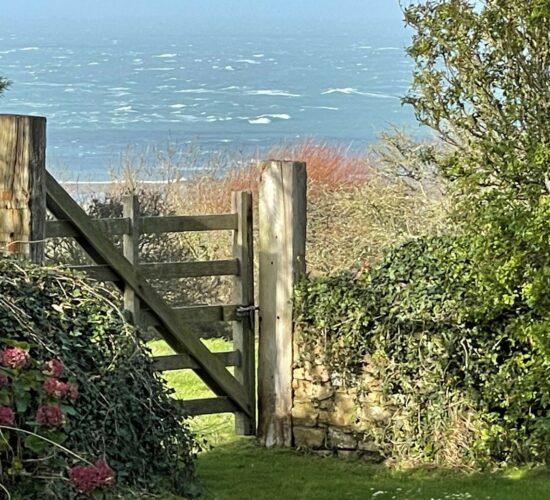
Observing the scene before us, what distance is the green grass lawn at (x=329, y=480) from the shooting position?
19.1 ft

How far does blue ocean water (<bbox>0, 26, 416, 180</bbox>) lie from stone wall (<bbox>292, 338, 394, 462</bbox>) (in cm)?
796

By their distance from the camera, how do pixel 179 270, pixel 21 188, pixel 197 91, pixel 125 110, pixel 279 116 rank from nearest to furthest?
1. pixel 21 188
2. pixel 179 270
3. pixel 279 116
4. pixel 125 110
5. pixel 197 91

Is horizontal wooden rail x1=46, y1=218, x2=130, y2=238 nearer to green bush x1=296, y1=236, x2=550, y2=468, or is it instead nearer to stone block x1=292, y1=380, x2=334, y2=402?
green bush x1=296, y1=236, x2=550, y2=468

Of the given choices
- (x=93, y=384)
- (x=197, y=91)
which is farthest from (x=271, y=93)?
(x=93, y=384)

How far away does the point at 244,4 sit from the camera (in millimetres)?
21547

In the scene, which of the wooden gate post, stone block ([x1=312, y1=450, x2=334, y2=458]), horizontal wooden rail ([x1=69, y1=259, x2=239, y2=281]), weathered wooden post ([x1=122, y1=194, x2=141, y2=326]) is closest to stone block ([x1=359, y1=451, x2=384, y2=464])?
stone block ([x1=312, y1=450, x2=334, y2=458])

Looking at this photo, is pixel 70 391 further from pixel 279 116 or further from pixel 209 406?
pixel 279 116

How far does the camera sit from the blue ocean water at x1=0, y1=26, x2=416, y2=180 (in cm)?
1648

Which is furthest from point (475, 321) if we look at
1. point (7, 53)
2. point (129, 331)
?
point (7, 53)

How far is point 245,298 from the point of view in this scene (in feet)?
23.2

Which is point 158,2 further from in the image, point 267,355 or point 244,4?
point 267,355

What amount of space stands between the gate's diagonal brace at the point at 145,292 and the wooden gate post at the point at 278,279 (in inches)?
8.9

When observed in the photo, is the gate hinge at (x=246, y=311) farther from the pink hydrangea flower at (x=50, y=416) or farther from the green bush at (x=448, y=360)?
the pink hydrangea flower at (x=50, y=416)

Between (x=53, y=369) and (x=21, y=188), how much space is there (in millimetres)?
1814
